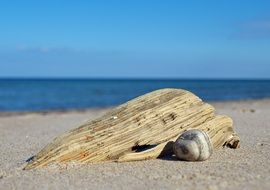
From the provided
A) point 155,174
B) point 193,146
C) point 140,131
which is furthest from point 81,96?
point 155,174

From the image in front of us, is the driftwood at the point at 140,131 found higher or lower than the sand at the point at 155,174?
higher

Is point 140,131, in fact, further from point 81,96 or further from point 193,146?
point 81,96

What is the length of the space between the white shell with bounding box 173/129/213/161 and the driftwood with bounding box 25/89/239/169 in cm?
47

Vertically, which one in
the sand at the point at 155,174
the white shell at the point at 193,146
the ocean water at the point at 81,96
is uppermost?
the white shell at the point at 193,146

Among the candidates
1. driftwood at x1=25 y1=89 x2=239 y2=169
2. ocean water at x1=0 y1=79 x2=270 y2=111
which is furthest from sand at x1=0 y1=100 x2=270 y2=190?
ocean water at x1=0 y1=79 x2=270 y2=111

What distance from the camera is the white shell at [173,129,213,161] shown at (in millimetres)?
8492

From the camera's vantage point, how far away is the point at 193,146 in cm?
848

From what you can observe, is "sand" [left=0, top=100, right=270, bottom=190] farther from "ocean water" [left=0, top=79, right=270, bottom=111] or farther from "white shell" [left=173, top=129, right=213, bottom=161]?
"ocean water" [left=0, top=79, right=270, bottom=111]

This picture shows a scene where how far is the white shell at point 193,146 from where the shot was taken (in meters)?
8.49

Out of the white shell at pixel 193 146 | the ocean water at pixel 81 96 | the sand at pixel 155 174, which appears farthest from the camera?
the ocean water at pixel 81 96

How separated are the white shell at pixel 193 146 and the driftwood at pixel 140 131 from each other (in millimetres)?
470

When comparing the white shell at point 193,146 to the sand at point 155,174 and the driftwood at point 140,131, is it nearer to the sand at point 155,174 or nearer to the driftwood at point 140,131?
the sand at point 155,174

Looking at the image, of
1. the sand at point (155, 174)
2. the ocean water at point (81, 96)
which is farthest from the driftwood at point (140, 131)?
the ocean water at point (81, 96)

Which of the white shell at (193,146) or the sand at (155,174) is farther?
the white shell at (193,146)
